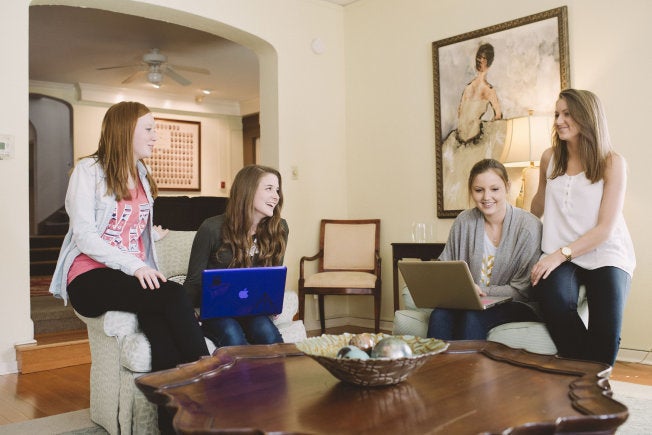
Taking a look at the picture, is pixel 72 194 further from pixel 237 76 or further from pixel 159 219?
pixel 237 76

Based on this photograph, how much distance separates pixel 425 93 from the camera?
454 cm

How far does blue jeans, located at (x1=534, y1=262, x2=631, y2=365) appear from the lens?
227 cm

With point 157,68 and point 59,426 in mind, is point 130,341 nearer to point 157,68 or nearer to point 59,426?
point 59,426

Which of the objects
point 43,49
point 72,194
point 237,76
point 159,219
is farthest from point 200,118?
point 72,194

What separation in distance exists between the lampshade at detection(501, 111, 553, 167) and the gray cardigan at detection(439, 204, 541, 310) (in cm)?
99

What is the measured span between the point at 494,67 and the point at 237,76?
13.1 feet

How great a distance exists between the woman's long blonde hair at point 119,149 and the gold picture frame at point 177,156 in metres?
6.01

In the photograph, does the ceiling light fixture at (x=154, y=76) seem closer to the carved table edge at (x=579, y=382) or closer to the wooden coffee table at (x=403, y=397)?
the wooden coffee table at (x=403, y=397)

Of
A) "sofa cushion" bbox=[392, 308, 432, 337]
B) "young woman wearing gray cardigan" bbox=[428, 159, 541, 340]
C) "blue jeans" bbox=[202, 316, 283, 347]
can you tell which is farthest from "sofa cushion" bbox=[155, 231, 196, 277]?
"young woman wearing gray cardigan" bbox=[428, 159, 541, 340]

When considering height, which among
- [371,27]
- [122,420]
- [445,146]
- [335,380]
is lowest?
[122,420]

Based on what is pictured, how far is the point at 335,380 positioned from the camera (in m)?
1.58

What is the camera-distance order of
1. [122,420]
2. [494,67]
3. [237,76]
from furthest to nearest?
[237,76], [494,67], [122,420]

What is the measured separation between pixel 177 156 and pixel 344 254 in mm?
4570

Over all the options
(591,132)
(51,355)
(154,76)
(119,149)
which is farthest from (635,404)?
(154,76)
